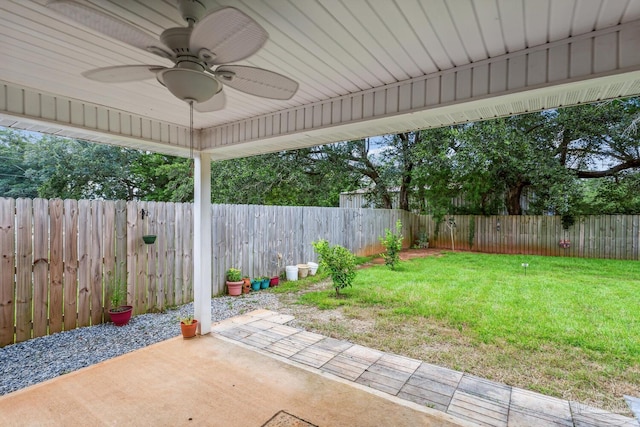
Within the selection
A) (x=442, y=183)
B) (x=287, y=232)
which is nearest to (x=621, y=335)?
(x=287, y=232)

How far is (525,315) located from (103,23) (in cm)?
476

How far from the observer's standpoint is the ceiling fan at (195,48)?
1137 mm

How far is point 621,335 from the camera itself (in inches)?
128

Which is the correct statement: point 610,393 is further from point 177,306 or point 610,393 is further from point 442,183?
point 442,183

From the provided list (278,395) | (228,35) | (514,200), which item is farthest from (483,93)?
(514,200)

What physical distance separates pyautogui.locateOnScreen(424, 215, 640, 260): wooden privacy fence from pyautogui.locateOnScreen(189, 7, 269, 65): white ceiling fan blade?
32.8 ft

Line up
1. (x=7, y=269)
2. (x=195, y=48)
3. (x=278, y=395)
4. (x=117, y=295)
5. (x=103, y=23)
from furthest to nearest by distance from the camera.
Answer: (x=117, y=295)
(x=7, y=269)
(x=278, y=395)
(x=195, y=48)
(x=103, y=23)

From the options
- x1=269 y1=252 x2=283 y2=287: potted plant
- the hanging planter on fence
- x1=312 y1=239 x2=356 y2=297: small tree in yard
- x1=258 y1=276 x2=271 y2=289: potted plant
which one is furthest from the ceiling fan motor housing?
x1=269 y1=252 x2=283 y2=287: potted plant

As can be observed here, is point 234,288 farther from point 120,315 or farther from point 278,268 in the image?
point 120,315

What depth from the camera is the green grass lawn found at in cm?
261

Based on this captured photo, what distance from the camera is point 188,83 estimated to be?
144 centimetres

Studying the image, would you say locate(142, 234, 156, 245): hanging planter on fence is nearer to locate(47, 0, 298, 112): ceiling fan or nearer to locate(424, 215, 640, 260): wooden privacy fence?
locate(47, 0, 298, 112): ceiling fan

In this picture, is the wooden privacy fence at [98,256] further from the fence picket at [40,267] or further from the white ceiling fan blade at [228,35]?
the white ceiling fan blade at [228,35]

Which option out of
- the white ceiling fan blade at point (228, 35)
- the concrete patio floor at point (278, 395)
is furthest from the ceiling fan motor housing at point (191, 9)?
the concrete patio floor at point (278, 395)
